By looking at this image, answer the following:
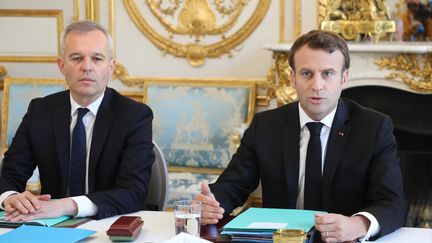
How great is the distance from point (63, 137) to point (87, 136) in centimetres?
8

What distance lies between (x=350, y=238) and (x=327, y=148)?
46 centimetres

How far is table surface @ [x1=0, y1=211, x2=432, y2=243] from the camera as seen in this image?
1864 mm

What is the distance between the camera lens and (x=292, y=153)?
2273mm

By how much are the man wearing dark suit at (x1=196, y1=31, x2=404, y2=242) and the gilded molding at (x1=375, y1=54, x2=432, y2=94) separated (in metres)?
1.97

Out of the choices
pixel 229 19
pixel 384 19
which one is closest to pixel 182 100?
pixel 229 19

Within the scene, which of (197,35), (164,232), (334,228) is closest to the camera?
(334,228)

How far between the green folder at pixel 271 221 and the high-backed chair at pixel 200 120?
2.60 m

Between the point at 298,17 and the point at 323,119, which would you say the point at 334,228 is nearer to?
the point at 323,119

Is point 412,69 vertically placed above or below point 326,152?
above

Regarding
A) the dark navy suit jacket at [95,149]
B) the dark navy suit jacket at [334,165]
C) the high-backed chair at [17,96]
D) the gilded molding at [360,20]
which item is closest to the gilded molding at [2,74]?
the high-backed chair at [17,96]

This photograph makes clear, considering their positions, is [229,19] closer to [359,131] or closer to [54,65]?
[54,65]

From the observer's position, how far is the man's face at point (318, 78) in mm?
2186

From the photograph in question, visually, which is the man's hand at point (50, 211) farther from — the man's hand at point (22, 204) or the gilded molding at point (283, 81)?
the gilded molding at point (283, 81)

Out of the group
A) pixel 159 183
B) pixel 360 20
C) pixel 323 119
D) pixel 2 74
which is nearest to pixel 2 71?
pixel 2 74
